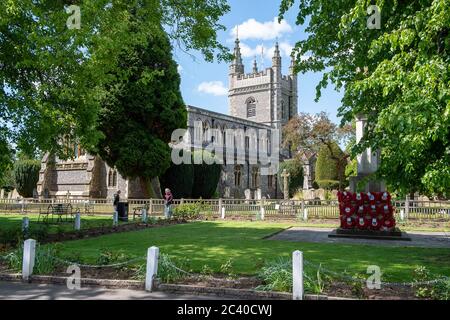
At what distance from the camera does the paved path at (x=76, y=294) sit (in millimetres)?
6680

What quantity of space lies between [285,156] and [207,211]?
155 ft

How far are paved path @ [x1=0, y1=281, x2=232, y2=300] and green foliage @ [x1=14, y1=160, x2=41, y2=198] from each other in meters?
43.8

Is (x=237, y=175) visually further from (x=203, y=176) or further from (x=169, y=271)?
(x=169, y=271)

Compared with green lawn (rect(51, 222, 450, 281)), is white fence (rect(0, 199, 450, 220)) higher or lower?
higher

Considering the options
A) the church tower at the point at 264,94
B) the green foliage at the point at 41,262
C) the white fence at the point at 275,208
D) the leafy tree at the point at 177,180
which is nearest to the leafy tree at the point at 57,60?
the green foliage at the point at 41,262

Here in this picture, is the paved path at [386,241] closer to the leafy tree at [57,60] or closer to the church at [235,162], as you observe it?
the church at [235,162]

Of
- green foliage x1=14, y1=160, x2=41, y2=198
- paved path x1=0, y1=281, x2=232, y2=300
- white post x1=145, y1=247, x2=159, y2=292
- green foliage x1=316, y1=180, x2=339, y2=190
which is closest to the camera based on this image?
paved path x1=0, y1=281, x2=232, y2=300

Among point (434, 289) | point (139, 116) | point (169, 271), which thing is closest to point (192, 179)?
point (139, 116)

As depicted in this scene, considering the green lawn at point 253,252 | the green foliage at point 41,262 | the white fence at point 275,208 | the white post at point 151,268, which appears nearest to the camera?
the white post at point 151,268

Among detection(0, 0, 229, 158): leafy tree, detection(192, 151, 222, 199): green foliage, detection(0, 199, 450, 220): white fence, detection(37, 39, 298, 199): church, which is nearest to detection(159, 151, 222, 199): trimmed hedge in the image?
detection(192, 151, 222, 199): green foliage

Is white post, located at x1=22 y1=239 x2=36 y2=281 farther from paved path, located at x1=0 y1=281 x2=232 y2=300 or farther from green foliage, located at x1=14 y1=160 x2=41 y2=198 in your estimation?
green foliage, located at x1=14 y1=160 x2=41 y2=198

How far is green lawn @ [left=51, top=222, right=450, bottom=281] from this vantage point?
29.1 feet

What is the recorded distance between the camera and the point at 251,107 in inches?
3056

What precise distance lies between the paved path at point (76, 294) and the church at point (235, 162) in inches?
373
